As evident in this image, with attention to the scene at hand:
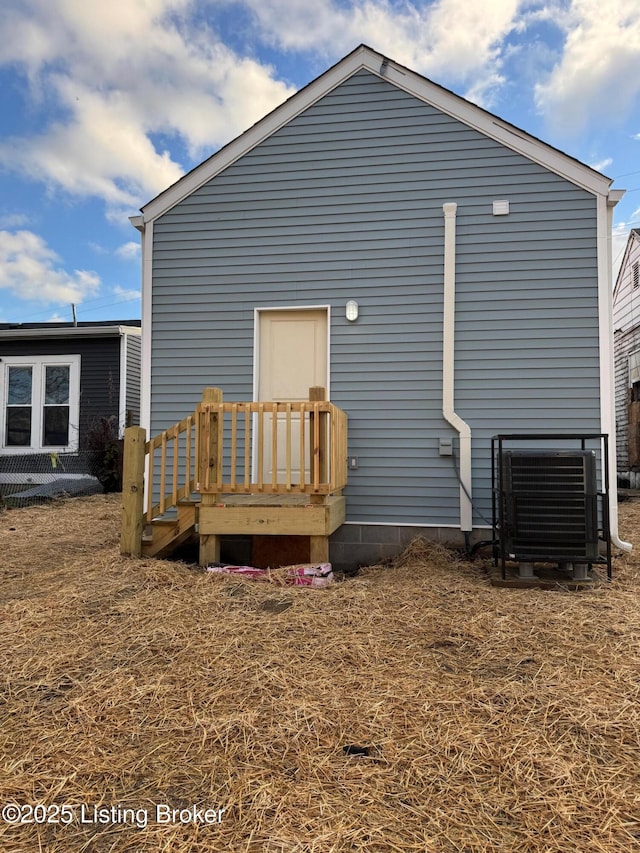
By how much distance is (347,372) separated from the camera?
5277 mm

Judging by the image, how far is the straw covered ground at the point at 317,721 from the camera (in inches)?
55.5

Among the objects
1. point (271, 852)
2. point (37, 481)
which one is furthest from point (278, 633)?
point (37, 481)

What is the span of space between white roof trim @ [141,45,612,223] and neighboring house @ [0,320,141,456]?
588cm

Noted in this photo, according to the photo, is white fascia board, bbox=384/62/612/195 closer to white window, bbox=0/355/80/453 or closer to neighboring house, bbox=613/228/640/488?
neighboring house, bbox=613/228/640/488

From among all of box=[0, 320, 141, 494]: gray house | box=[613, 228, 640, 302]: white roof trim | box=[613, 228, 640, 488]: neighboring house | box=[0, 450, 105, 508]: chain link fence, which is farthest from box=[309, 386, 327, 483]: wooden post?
box=[613, 228, 640, 302]: white roof trim

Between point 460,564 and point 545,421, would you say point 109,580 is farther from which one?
point 545,421

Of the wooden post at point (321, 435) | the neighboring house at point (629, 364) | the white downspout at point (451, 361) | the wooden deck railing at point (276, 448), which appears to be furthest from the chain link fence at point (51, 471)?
the neighboring house at point (629, 364)

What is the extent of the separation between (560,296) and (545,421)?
4.08 feet

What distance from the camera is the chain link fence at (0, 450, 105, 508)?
397 inches

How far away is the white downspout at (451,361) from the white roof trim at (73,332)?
797 centimetres

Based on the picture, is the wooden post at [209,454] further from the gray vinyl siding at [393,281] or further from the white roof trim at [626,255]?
the white roof trim at [626,255]

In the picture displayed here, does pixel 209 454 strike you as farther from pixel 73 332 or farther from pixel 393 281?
pixel 73 332

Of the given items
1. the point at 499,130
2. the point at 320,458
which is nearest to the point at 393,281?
the point at 499,130

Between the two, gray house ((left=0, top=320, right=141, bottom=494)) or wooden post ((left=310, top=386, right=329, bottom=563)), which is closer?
wooden post ((left=310, top=386, right=329, bottom=563))
